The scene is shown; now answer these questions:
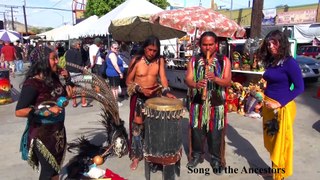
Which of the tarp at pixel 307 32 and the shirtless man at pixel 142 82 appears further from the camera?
the tarp at pixel 307 32

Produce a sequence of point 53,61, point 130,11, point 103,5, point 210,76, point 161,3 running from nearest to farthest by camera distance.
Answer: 1. point 53,61
2. point 210,76
3. point 130,11
4. point 103,5
5. point 161,3

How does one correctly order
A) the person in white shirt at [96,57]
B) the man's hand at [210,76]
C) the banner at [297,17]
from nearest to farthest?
the man's hand at [210,76] < the person in white shirt at [96,57] < the banner at [297,17]

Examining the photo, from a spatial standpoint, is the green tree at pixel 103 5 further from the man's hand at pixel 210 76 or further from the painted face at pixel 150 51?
the man's hand at pixel 210 76

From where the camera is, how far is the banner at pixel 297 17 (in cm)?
2391

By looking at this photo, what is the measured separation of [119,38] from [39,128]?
8.17 m

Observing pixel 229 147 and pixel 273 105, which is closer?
pixel 273 105

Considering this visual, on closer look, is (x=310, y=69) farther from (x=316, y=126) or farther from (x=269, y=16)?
(x=269, y=16)

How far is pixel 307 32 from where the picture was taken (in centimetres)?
2042

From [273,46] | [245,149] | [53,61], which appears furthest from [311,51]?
[53,61]

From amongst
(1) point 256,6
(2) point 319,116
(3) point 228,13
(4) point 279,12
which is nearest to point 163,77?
(2) point 319,116

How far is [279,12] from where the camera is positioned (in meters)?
26.6

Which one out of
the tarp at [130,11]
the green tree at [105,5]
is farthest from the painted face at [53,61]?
the green tree at [105,5]

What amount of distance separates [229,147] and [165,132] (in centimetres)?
196

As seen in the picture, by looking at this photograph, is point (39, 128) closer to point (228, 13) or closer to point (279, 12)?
point (279, 12)
